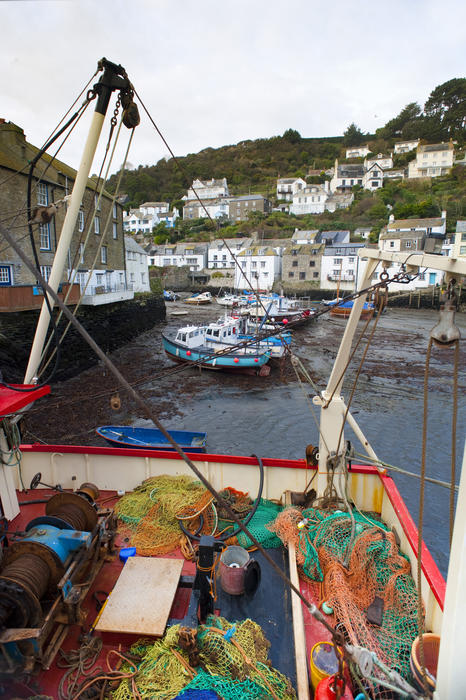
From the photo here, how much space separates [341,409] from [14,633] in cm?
509

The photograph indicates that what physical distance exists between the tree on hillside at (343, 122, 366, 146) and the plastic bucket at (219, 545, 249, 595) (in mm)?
178220

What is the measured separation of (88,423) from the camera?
18672mm

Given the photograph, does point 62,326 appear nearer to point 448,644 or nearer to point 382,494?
point 382,494

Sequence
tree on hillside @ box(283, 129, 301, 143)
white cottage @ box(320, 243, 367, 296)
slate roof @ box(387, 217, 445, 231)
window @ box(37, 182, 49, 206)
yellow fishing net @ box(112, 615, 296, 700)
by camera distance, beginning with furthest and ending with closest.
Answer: tree on hillside @ box(283, 129, 301, 143) < white cottage @ box(320, 243, 367, 296) < slate roof @ box(387, 217, 445, 231) < window @ box(37, 182, 49, 206) < yellow fishing net @ box(112, 615, 296, 700)

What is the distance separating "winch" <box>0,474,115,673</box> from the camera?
381cm

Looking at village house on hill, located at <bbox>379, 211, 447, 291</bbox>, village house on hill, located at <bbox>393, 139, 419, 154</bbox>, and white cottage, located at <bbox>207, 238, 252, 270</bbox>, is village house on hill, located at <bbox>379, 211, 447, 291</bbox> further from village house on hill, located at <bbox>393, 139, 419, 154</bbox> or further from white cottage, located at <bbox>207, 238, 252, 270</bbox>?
village house on hill, located at <bbox>393, 139, 419, 154</bbox>

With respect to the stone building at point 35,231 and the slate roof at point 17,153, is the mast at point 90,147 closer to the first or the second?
the stone building at point 35,231

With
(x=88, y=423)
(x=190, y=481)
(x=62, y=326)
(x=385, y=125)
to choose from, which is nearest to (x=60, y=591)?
(x=190, y=481)

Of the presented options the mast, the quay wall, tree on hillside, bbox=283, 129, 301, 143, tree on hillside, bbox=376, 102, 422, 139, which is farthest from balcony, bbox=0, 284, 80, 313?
tree on hillside, bbox=283, 129, 301, 143

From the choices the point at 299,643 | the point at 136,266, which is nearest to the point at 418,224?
the point at 136,266

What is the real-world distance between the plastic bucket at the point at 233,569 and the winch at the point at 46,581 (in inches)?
66.8

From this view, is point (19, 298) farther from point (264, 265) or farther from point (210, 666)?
point (264, 265)

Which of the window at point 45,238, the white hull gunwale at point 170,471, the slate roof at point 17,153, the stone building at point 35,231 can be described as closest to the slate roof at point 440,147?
the stone building at point 35,231

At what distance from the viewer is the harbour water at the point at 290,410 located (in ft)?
53.1
